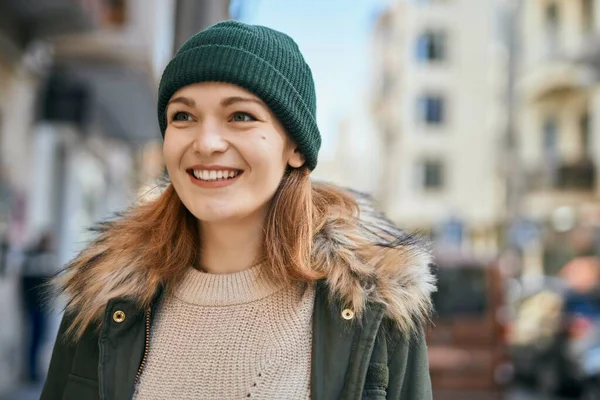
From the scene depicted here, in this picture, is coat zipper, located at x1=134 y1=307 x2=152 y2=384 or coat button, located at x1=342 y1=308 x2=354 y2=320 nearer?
coat button, located at x1=342 y1=308 x2=354 y2=320

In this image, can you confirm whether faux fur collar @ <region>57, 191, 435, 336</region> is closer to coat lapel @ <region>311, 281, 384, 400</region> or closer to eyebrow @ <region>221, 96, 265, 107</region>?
coat lapel @ <region>311, 281, 384, 400</region>

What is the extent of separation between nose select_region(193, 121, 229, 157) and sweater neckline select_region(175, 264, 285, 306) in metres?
0.33

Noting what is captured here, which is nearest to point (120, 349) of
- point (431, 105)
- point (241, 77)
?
point (241, 77)

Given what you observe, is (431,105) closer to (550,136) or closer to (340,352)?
(550,136)

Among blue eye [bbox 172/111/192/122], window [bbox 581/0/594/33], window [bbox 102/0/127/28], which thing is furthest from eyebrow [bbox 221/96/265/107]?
window [bbox 581/0/594/33]

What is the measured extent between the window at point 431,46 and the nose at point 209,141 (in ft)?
148

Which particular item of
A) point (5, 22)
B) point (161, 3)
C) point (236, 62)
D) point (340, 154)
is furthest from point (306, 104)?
point (340, 154)

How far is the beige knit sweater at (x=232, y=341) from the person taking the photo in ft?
7.15

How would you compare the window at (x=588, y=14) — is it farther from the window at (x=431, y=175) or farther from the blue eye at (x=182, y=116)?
the blue eye at (x=182, y=116)

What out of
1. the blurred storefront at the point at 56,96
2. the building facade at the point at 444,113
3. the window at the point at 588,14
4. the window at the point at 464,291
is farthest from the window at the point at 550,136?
the window at the point at 464,291

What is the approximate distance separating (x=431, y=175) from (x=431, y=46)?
658cm

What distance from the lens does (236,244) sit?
92.5 inches

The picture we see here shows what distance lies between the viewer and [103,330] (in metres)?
2.29

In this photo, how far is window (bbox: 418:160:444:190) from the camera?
45375mm
